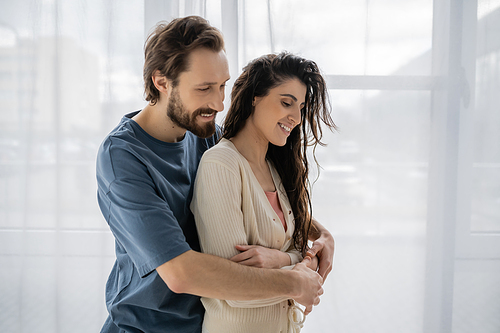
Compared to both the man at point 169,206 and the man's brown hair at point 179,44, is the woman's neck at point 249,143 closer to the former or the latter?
the man at point 169,206

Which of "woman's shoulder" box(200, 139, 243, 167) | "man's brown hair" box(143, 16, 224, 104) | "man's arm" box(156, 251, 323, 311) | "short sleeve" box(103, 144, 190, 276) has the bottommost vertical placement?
"man's arm" box(156, 251, 323, 311)

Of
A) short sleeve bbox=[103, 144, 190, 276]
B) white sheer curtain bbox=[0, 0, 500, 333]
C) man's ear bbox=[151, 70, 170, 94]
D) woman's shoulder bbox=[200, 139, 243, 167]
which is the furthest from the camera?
white sheer curtain bbox=[0, 0, 500, 333]

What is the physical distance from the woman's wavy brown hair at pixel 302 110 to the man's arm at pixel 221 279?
25 cm

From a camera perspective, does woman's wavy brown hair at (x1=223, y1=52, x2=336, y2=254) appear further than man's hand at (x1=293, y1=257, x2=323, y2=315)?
Yes

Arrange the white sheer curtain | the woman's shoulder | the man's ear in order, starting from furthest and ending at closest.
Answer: the white sheer curtain → the man's ear → the woman's shoulder

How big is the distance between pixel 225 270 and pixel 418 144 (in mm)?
Result: 1300

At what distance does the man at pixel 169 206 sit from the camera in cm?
83

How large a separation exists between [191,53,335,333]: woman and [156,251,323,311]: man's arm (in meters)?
0.04

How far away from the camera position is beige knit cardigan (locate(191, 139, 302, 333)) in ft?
2.92

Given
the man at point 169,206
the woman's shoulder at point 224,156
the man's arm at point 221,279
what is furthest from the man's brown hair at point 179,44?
the man's arm at point 221,279

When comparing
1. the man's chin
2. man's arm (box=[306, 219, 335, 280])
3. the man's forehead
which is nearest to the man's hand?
man's arm (box=[306, 219, 335, 280])

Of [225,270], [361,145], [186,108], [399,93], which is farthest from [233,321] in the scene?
[399,93]

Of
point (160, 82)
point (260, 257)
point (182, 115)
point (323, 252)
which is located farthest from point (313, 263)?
point (160, 82)

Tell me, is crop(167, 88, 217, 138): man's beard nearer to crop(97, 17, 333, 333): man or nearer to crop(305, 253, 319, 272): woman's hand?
crop(97, 17, 333, 333): man
